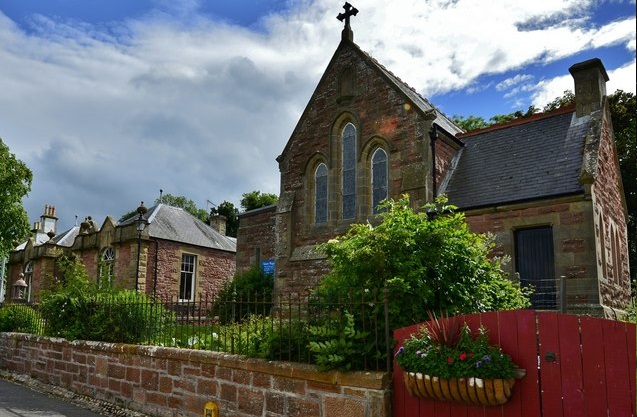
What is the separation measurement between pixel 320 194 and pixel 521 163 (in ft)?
21.7

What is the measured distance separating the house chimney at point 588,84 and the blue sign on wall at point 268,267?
11890 mm

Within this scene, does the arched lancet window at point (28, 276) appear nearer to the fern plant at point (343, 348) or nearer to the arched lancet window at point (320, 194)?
the arched lancet window at point (320, 194)

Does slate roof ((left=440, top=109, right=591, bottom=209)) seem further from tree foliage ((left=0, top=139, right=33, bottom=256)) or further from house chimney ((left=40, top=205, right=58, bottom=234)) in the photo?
house chimney ((left=40, top=205, right=58, bottom=234))

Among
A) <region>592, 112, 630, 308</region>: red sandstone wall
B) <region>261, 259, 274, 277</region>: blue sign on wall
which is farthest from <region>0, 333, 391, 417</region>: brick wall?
<region>261, 259, 274, 277</region>: blue sign on wall

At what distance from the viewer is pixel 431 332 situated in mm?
5172

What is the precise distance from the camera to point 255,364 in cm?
670

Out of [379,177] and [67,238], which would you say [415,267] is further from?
[67,238]

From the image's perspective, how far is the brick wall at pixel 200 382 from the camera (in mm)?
5672

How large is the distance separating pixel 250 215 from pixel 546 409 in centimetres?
1780

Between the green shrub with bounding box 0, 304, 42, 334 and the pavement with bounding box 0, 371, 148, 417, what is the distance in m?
1.72

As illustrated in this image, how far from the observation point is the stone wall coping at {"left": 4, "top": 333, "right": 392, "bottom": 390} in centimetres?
556

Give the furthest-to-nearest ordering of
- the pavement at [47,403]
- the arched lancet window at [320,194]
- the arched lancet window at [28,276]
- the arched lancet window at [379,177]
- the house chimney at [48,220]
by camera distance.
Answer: the house chimney at [48,220], the arched lancet window at [28,276], the arched lancet window at [320,194], the arched lancet window at [379,177], the pavement at [47,403]

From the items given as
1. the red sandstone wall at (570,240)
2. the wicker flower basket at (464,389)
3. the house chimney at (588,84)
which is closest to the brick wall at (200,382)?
the wicker flower basket at (464,389)

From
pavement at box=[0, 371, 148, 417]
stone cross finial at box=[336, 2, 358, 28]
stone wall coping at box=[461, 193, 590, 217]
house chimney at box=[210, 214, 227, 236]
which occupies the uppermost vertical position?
stone cross finial at box=[336, 2, 358, 28]
